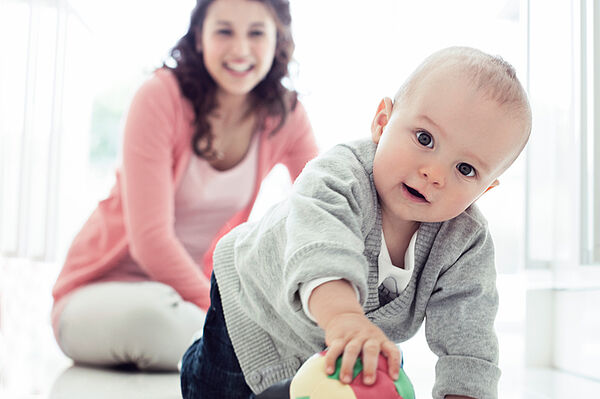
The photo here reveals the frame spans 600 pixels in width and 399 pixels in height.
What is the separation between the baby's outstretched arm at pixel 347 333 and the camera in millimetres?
558

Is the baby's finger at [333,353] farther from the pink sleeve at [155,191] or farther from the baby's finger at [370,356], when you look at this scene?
→ the pink sleeve at [155,191]

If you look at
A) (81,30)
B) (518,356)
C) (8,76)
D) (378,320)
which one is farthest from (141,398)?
(81,30)

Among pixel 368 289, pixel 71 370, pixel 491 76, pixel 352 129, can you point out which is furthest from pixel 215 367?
pixel 352 129

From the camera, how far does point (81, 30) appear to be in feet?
8.13

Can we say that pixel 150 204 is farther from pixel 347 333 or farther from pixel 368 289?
pixel 347 333

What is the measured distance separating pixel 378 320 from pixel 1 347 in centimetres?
121

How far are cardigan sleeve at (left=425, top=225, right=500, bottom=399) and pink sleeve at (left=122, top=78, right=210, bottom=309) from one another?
0.89 m

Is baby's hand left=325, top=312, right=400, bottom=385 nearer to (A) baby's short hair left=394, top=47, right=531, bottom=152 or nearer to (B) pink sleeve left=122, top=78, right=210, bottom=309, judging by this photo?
(A) baby's short hair left=394, top=47, right=531, bottom=152

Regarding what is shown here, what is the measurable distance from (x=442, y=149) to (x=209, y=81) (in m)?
1.08

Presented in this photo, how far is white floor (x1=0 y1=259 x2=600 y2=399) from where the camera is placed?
1234 mm

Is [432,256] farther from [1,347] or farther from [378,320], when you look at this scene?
[1,347]

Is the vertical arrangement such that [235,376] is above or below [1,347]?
above

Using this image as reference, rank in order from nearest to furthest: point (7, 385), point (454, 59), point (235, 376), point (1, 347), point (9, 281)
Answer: point (454, 59)
point (235, 376)
point (7, 385)
point (1, 347)
point (9, 281)

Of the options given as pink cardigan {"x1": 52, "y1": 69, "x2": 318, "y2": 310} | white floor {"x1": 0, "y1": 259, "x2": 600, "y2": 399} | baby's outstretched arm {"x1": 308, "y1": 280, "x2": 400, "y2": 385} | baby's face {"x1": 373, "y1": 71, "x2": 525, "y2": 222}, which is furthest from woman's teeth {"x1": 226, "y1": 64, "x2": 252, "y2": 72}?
baby's outstretched arm {"x1": 308, "y1": 280, "x2": 400, "y2": 385}
